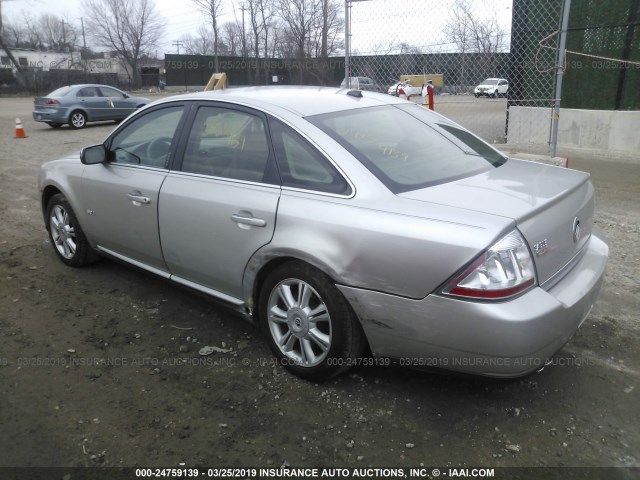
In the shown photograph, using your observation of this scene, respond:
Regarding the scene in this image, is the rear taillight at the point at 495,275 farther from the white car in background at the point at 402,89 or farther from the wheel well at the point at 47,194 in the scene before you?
the white car in background at the point at 402,89

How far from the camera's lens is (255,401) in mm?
2947

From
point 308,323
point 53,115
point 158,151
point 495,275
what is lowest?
point 308,323

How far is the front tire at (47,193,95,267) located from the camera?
15.3 feet

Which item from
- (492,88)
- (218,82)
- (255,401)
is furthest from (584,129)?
(255,401)

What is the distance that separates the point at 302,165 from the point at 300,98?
0.65 meters

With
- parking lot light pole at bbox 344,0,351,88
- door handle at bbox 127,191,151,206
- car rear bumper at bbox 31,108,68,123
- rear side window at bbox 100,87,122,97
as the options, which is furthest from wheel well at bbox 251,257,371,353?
rear side window at bbox 100,87,122,97

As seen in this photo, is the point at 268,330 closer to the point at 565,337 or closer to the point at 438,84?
the point at 565,337

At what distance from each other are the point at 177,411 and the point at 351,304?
3.59 ft

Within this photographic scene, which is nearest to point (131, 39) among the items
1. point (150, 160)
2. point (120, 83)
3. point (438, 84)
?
point (120, 83)

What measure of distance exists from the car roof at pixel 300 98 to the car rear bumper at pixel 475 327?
1.23 metres

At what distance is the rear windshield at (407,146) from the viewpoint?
2971 mm

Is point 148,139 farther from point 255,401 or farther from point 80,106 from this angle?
point 80,106

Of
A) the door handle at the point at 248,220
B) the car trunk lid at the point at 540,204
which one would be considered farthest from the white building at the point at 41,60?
the car trunk lid at the point at 540,204

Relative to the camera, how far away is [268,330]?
3.20 meters
